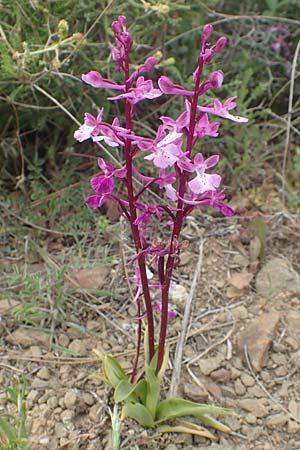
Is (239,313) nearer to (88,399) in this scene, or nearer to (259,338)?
(259,338)

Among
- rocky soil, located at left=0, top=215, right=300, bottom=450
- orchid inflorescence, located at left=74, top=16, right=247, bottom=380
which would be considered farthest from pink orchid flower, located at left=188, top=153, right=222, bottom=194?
rocky soil, located at left=0, top=215, right=300, bottom=450

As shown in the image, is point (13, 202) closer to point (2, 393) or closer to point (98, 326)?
point (98, 326)

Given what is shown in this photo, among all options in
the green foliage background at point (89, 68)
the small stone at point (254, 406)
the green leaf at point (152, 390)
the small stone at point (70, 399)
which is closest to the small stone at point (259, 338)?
the small stone at point (254, 406)

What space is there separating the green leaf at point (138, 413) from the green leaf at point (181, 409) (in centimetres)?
3

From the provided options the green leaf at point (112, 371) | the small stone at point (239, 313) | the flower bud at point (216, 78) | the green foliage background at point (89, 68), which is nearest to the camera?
the flower bud at point (216, 78)

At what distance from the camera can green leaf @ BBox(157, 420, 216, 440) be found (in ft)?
5.41

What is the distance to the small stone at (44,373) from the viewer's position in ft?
6.08

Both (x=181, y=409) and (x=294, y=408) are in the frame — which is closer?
(x=181, y=409)

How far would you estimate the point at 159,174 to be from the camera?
143 centimetres

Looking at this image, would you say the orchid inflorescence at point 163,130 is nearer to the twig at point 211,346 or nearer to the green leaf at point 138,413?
the green leaf at point 138,413

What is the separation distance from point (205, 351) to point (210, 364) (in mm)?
54

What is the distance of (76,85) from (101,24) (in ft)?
0.95

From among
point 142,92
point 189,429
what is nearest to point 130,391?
point 189,429

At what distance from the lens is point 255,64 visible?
294 cm
